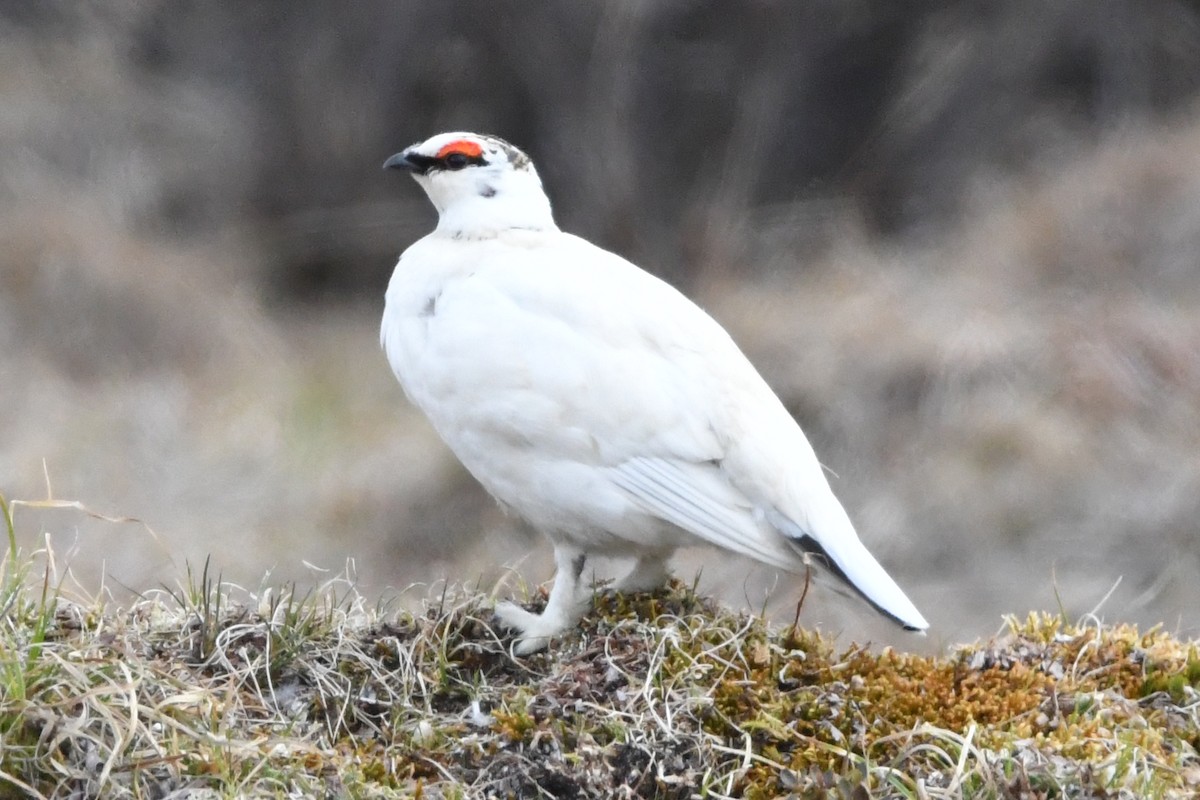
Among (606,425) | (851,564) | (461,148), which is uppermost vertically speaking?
(461,148)

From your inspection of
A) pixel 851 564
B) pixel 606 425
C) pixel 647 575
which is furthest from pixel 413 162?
pixel 851 564

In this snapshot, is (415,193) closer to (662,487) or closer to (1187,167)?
(1187,167)

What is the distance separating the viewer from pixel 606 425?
363 cm

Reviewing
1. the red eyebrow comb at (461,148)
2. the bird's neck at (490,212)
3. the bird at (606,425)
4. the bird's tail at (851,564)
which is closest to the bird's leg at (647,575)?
the bird at (606,425)

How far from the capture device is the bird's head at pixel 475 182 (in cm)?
421

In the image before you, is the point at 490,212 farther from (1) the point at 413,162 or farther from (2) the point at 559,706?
(2) the point at 559,706

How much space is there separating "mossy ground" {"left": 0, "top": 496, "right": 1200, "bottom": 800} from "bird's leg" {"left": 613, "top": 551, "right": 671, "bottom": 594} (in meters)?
0.17

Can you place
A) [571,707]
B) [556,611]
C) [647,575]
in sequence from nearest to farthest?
1. [571,707]
2. [556,611]
3. [647,575]

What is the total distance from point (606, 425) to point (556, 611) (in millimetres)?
442

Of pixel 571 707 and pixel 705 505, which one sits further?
pixel 705 505

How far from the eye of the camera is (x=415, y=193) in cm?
1297

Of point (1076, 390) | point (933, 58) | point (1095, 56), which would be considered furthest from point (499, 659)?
point (1095, 56)

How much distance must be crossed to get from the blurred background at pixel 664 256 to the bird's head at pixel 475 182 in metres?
1.98

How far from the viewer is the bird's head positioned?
4211mm
